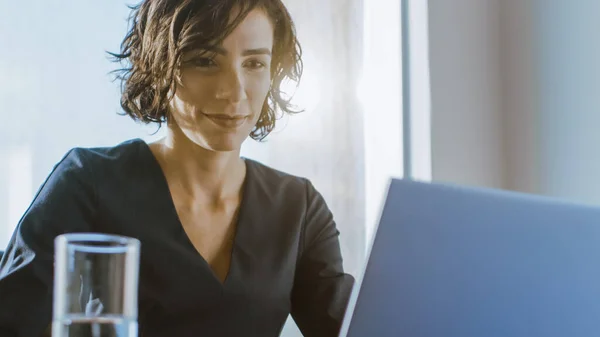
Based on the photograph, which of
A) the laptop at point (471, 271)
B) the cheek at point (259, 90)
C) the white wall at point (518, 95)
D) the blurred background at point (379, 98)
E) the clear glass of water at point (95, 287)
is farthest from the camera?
the white wall at point (518, 95)

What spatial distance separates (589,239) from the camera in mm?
790

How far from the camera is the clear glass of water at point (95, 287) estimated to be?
631 mm

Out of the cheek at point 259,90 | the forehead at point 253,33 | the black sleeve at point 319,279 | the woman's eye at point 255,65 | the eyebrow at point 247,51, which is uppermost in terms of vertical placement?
the forehead at point 253,33

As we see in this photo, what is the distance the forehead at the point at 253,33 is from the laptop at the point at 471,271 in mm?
553

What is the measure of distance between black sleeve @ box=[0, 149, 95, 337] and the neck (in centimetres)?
12

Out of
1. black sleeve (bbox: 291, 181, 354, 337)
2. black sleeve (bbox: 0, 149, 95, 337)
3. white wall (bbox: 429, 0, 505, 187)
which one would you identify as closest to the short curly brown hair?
black sleeve (bbox: 0, 149, 95, 337)

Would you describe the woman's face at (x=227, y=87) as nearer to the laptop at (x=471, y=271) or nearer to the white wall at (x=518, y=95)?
the white wall at (x=518, y=95)

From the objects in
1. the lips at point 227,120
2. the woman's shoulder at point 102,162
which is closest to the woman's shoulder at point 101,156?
the woman's shoulder at point 102,162

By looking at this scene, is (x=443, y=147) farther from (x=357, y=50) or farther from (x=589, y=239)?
(x=589, y=239)

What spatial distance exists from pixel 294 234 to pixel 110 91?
36 centimetres

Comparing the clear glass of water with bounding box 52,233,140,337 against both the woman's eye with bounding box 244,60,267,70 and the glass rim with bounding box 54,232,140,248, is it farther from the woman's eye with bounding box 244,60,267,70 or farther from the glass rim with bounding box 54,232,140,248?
the woman's eye with bounding box 244,60,267,70

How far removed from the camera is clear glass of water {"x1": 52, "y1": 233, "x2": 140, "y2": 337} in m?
0.63

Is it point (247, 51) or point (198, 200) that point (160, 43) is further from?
point (198, 200)

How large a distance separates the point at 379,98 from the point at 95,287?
3.13 feet
